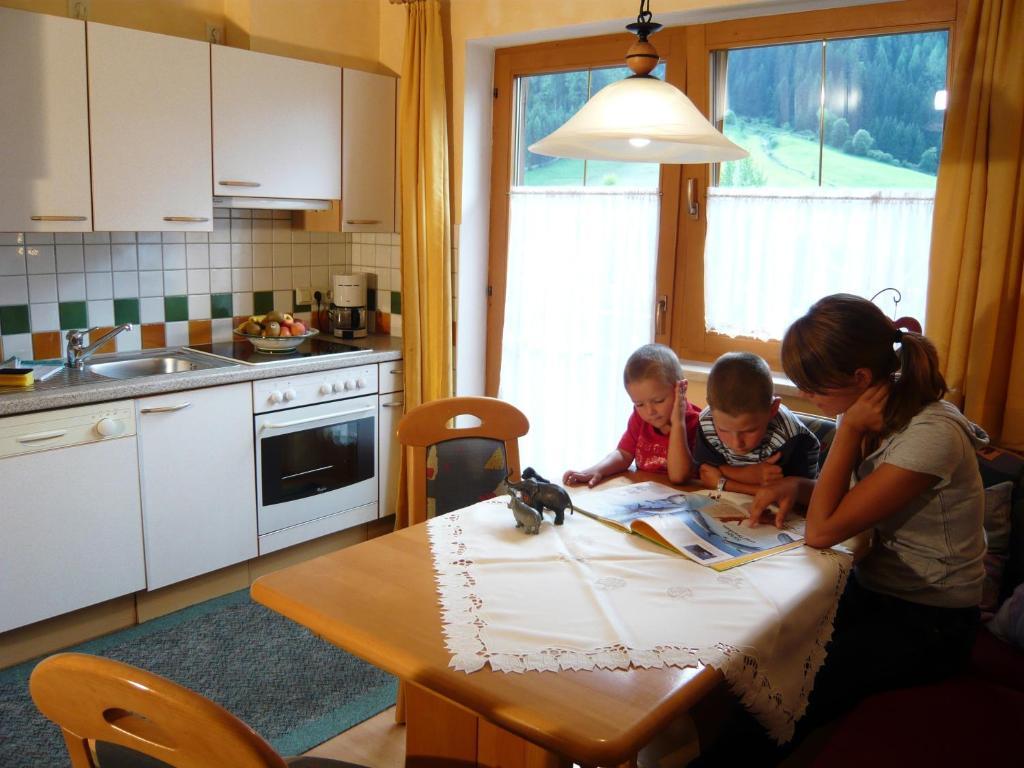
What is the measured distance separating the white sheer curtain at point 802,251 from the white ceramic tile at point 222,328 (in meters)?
1.99

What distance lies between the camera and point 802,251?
2943 mm

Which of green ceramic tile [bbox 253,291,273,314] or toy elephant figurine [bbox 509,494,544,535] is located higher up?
green ceramic tile [bbox 253,291,273,314]

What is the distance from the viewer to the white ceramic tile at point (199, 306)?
365 centimetres

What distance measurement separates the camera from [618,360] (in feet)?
11.4

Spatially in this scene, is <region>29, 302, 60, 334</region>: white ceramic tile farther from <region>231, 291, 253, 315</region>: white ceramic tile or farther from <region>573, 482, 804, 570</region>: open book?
<region>573, 482, 804, 570</region>: open book

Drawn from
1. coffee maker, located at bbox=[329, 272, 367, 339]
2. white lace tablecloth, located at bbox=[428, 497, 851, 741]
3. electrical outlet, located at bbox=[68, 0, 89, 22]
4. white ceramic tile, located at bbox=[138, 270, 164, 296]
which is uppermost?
electrical outlet, located at bbox=[68, 0, 89, 22]

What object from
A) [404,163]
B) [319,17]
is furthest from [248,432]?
[319,17]

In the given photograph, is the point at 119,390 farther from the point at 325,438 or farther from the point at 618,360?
the point at 618,360

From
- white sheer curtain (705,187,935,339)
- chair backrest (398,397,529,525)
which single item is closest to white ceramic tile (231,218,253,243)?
chair backrest (398,397,529,525)

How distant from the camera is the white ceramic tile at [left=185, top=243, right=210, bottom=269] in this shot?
3.61m

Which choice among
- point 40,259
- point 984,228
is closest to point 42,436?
point 40,259

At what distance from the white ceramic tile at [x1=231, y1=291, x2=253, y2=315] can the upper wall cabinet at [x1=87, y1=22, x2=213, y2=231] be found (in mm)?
558

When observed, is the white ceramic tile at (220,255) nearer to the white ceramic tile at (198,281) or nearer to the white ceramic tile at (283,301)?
the white ceramic tile at (198,281)

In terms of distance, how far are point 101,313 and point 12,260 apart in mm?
367
